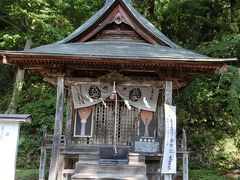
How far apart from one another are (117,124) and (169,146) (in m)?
2.27

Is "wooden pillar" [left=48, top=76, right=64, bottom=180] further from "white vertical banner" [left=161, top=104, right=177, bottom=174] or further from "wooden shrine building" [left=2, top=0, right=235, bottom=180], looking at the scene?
"white vertical banner" [left=161, top=104, right=177, bottom=174]

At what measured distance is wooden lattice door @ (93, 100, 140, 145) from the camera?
10812mm

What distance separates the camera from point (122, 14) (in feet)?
37.6

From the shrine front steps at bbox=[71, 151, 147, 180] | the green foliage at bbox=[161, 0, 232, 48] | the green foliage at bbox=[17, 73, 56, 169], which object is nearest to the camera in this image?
the shrine front steps at bbox=[71, 151, 147, 180]

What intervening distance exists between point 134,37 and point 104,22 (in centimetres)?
125

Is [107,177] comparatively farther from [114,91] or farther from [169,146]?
[114,91]

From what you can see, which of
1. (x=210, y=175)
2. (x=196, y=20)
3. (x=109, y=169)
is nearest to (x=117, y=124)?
(x=109, y=169)

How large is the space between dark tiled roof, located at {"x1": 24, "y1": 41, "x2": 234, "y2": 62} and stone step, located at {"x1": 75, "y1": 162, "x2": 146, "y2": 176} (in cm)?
338

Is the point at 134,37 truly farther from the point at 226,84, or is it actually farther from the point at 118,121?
the point at 226,84

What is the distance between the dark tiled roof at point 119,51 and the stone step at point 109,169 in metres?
3.38

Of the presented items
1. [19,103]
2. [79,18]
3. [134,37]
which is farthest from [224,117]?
[19,103]

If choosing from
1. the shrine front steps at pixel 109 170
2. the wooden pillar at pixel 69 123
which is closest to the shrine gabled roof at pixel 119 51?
the wooden pillar at pixel 69 123

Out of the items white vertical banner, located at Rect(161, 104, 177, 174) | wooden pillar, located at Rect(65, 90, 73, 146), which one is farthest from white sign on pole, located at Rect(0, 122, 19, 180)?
white vertical banner, located at Rect(161, 104, 177, 174)

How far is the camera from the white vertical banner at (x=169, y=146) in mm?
9180
